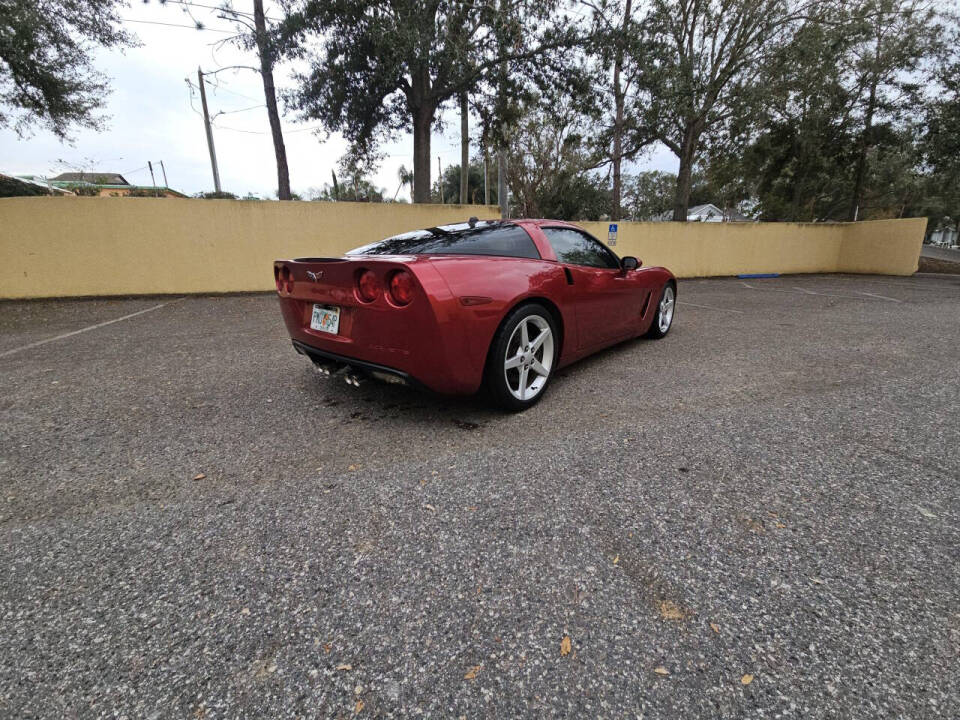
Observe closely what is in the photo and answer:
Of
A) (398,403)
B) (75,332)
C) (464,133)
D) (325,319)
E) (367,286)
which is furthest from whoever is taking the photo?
(464,133)

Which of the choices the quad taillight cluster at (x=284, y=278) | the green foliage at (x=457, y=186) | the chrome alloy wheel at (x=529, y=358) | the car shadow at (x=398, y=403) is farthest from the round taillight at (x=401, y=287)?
the green foliage at (x=457, y=186)

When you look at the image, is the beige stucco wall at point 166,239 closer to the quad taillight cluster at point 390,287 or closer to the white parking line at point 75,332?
the white parking line at point 75,332

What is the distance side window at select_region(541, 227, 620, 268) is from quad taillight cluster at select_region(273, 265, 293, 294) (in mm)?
1810

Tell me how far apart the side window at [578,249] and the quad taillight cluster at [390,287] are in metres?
1.36

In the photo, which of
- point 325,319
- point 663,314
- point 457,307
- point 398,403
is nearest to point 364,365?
point 325,319

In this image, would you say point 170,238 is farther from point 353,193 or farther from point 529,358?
point 353,193

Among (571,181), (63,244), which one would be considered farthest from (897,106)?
(63,244)

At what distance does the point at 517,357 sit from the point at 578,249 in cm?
128

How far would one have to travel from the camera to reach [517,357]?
277 cm

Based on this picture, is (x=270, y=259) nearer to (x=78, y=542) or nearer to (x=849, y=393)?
(x=78, y=542)

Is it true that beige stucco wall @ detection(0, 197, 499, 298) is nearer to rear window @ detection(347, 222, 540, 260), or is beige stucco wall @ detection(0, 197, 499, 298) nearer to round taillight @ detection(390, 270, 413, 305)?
rear window @ detection(347, 222, 540, 260)

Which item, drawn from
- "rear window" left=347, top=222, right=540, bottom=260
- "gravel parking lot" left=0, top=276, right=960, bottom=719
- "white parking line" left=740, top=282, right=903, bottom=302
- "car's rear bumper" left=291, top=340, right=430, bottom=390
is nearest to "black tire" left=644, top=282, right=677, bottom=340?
"gravel parking lot" left=0, top=276, right=960, bottom=719

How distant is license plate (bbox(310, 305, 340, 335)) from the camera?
8.55ft

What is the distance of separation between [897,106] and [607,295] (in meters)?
20.6
